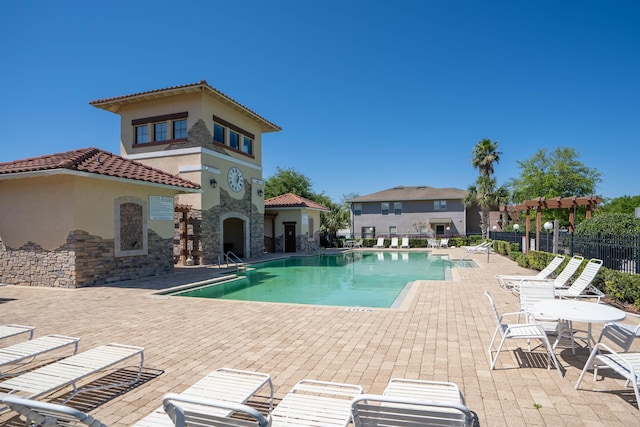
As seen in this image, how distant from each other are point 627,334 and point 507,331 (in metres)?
1.17

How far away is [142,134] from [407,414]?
19.2 meters

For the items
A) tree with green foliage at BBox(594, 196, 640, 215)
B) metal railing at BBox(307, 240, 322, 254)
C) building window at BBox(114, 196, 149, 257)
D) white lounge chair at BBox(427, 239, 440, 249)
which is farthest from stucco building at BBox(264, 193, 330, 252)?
tree with green foliage at BBox(594, 196, 640, 215)

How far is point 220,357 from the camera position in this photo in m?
4.73

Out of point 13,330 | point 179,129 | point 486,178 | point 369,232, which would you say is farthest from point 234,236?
point 486,178

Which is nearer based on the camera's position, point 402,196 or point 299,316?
point 299,316

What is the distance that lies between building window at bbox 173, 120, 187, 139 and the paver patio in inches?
386

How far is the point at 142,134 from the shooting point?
709 inches

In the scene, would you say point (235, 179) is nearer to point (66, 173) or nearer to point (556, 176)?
point (66, 173)

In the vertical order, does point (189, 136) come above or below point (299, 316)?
above

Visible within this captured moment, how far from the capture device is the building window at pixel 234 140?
19094mm

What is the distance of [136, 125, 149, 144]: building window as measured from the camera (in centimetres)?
1792

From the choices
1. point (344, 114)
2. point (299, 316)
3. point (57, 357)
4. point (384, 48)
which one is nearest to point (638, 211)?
point (299, 316)

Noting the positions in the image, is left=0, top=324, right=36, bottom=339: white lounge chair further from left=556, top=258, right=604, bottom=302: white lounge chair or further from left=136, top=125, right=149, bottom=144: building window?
left=136, top=125, right=149, bottom=144: building window

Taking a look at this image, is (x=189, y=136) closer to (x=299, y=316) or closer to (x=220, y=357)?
(x=299, y=316)
